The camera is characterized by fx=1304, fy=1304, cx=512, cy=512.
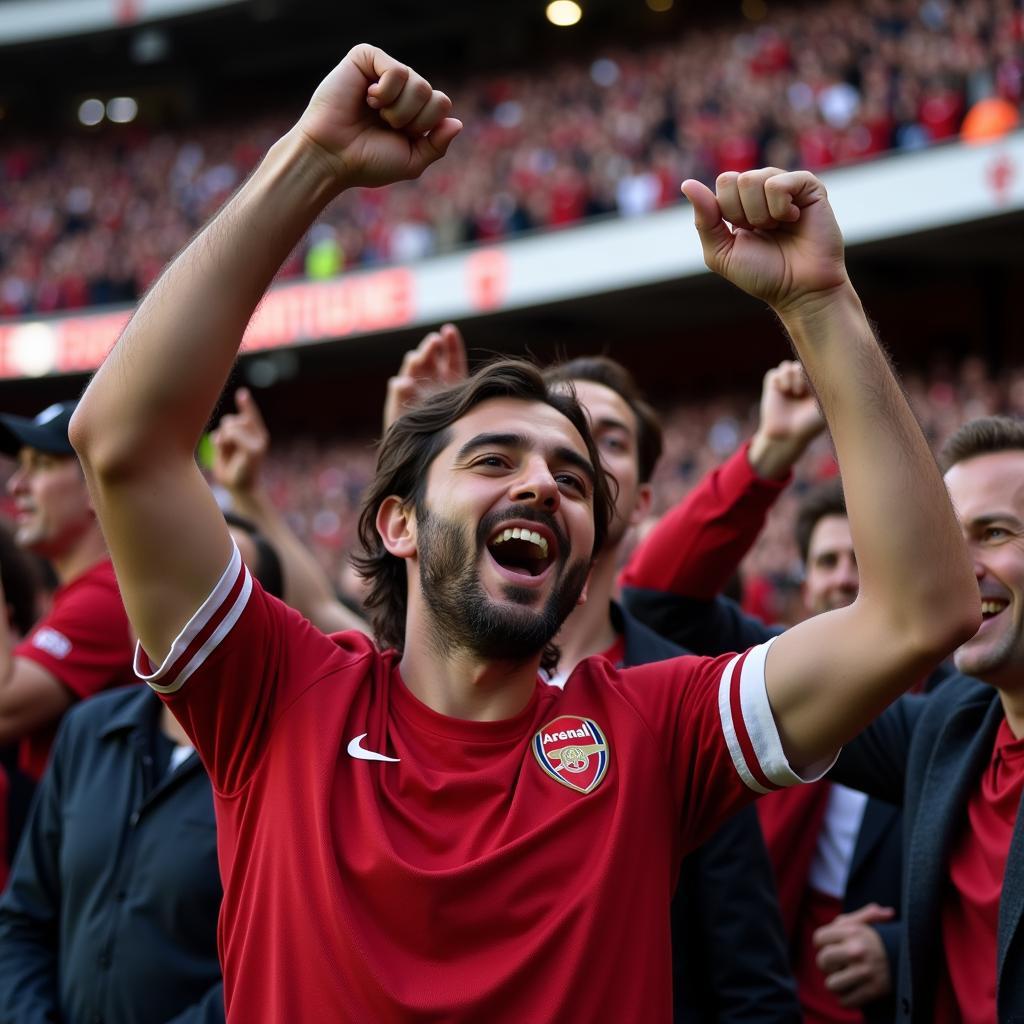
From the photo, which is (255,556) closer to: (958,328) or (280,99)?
(958,328)

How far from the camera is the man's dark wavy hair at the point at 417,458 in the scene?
7.67 feet

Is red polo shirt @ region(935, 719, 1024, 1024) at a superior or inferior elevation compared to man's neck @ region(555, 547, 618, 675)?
inferior

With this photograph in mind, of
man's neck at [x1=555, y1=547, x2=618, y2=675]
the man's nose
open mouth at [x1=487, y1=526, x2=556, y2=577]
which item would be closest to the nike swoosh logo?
open mouth at [x1=487, y1=526, x2=556, y2=577]

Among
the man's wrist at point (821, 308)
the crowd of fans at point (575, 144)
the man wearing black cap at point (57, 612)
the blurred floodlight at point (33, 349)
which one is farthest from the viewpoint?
the blurred floodlight at point (33, 349)

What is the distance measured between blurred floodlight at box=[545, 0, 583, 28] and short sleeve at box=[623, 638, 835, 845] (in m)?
21.3

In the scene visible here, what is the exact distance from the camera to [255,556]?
3348mm

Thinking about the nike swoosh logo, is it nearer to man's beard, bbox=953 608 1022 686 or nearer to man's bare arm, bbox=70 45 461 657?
man's bare arm, bbox=70 45 461 657

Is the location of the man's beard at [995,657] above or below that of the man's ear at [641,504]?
below

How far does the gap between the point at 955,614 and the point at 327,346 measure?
832 inches

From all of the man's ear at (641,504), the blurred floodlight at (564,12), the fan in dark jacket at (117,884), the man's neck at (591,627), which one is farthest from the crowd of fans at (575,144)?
the fan in dark jacket at (117,884)

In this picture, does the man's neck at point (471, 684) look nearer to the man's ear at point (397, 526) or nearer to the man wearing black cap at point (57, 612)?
the man's ear at point (397, 526)

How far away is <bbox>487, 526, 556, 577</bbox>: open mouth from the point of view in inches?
84.7

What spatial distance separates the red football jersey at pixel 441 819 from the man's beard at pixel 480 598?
0.13 meters

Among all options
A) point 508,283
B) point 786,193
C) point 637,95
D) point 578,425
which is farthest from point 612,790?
point 637,95
